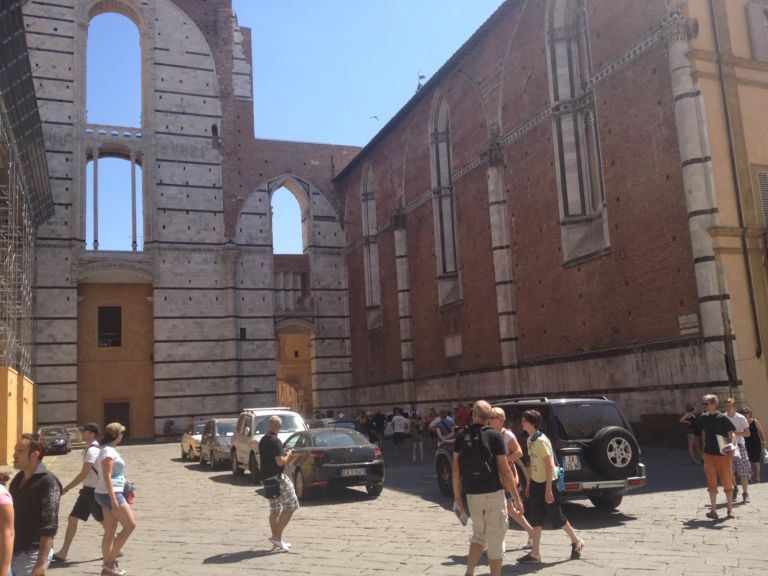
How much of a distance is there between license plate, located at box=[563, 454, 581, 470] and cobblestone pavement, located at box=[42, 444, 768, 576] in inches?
28.8

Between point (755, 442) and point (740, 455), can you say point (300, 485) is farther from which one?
point (755, 442)

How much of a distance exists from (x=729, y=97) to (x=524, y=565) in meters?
14.7

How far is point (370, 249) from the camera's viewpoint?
37750mm

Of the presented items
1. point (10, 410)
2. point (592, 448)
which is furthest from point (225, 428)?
point (592, 448)

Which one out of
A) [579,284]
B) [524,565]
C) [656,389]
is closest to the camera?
[524,565]

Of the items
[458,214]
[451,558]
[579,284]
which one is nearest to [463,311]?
[458,214]

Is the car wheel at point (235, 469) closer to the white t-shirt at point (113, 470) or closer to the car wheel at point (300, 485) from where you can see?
the car wheel at point (300, 485)

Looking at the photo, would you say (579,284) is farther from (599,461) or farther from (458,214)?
(599,461)

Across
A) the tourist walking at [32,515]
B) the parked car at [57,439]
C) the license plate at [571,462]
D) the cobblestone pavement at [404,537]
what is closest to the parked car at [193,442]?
the parked car at [57,439]

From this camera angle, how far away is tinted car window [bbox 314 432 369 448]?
13.8 m

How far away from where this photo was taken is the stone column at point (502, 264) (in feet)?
82.1

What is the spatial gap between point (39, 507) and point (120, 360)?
104 feet

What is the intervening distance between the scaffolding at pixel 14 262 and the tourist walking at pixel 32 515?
18.8 metres

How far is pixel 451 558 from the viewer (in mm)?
8102
